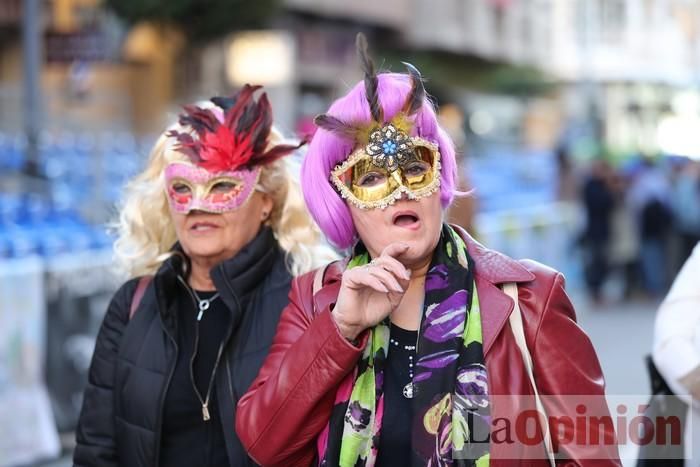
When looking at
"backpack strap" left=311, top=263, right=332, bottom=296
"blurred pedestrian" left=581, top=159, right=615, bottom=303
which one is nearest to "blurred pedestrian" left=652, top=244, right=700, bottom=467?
"backpack strap" left=311, top=263, right=332, bottom=296

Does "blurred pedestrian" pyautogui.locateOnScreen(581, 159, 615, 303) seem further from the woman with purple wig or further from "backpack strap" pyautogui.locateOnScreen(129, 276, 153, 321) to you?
the woman with purple wig

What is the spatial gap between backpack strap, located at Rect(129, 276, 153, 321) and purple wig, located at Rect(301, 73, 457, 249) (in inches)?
43.6

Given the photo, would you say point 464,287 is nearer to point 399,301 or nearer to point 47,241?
point 399,301

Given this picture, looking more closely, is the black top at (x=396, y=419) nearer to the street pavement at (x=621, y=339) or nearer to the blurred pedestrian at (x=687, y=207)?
the street pavement at (x=621, y=339)

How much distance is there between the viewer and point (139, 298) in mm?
3885

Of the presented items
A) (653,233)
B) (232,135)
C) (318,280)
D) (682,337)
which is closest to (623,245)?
Answer: (653,233)

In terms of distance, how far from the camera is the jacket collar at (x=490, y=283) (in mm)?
2682

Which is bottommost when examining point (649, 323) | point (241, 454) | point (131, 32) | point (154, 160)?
point (649, 323)

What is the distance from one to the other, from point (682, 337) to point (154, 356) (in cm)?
162

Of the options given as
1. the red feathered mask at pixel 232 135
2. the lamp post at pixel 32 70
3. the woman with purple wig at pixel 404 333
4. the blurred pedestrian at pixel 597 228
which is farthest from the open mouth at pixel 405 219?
the blurred pedestrian at pixel 597 228

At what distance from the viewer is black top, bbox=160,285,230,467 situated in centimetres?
359

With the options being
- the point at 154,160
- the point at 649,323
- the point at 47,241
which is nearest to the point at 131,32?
the point at 649,323

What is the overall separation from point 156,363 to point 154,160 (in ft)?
2.61

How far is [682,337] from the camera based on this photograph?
373 centimetres
